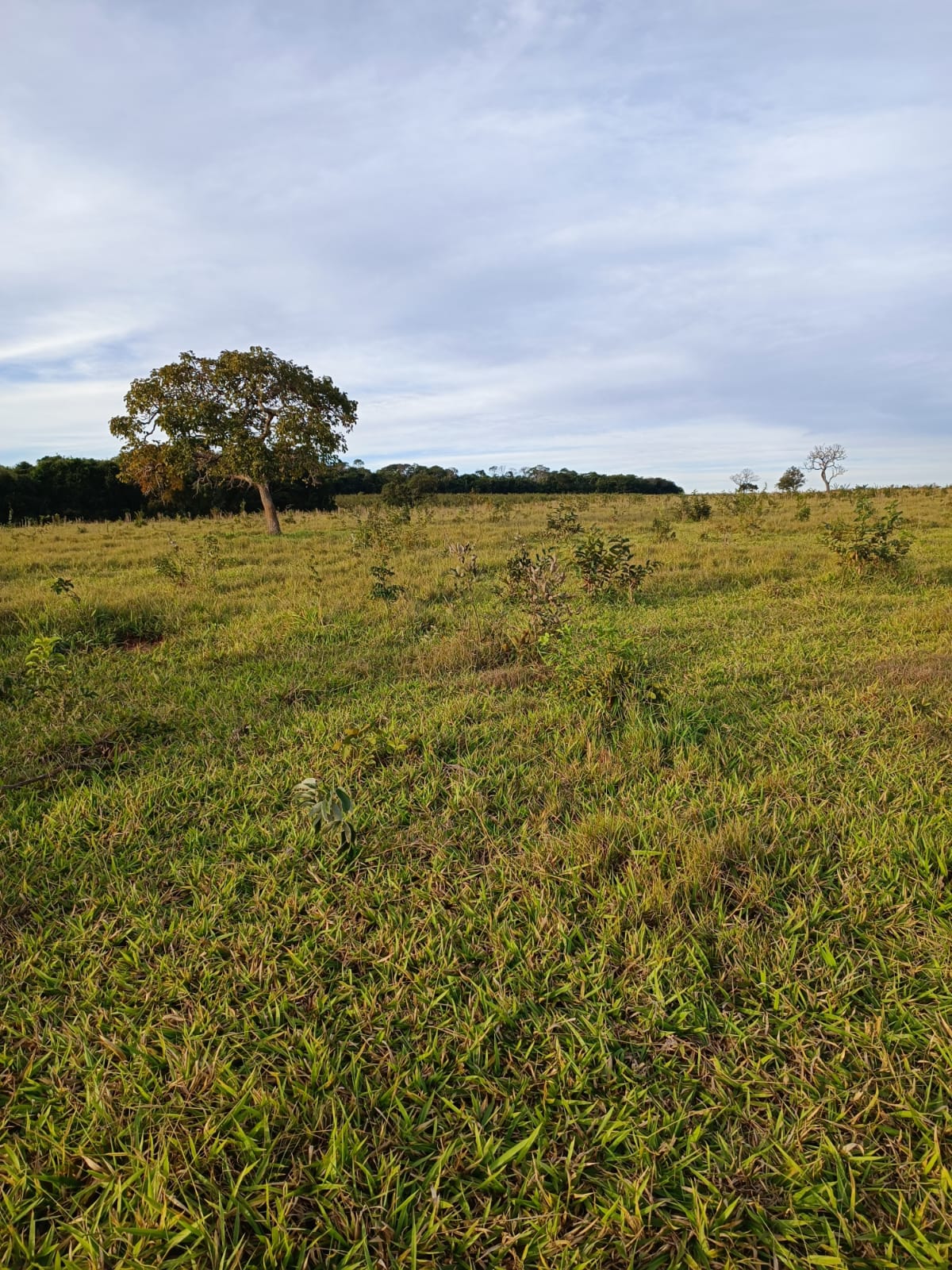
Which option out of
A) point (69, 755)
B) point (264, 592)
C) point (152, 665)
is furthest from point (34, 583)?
point (69, 755)

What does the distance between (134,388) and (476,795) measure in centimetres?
1582

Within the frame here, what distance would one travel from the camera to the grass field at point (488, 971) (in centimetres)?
132

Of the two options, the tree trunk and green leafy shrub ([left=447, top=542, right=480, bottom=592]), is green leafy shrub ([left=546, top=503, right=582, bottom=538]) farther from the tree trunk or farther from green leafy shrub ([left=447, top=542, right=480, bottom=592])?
the tree trunk

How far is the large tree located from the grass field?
1198 cm

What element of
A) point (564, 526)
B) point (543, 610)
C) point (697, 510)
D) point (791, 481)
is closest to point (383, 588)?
point (543, 610)

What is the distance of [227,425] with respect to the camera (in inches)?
591

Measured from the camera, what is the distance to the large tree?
14.6 m

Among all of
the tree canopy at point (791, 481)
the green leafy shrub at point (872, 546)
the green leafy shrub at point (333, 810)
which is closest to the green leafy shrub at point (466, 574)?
the green leafy shrub at point (872, 546)

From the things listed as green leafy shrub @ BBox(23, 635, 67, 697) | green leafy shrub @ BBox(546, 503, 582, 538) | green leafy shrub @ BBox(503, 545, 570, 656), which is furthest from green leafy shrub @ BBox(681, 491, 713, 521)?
green leafy shrub @ BBox(23, 635, 67, 697)

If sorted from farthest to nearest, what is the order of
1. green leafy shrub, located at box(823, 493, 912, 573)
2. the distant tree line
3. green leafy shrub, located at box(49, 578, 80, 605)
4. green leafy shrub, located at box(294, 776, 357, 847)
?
the distant tree line → green leafy shrub, located at box(823, 493, 912, 573) → green leafy shrub, located at box(49, 578, 80, 605) → green leafy shrub, located at box(294, 776, 357, 847)

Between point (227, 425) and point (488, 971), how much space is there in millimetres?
15800

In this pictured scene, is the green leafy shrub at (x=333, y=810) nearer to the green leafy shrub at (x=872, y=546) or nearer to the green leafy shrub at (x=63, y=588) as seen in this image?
the green leafy shrub at (x=63, y=588)

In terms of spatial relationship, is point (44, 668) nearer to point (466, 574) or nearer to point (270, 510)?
point (466, 574)

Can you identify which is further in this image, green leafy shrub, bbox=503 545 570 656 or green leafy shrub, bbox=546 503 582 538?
green leafy shrub, bbox=546 503 582 538
